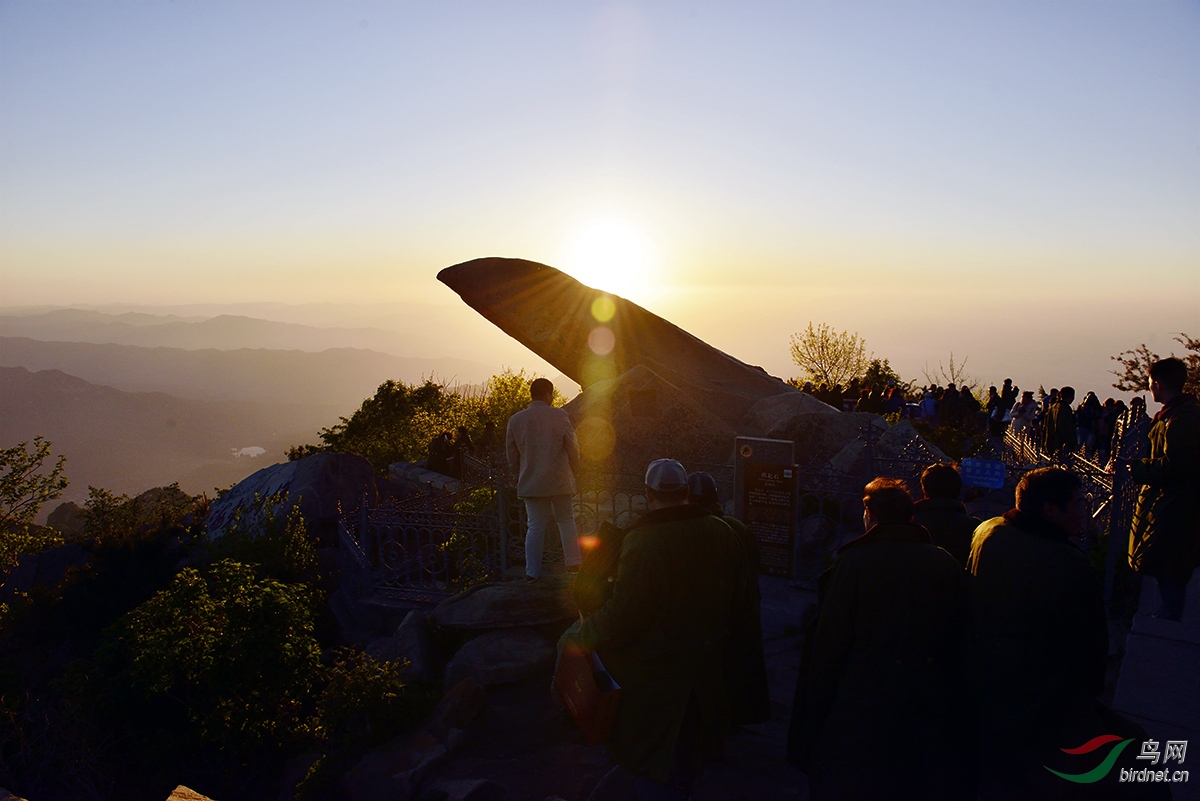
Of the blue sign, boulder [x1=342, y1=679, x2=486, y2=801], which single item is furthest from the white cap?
the blue sign

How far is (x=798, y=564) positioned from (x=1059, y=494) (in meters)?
5.00

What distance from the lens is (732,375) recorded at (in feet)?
62.6

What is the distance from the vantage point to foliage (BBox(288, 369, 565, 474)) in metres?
22.0

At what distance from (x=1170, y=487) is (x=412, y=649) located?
6153 mm

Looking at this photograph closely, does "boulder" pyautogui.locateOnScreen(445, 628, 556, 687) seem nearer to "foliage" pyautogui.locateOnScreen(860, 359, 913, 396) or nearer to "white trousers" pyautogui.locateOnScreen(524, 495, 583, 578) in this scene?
"white trousers" pyautogui.locateOnScreen(524, 495, 583, 578)

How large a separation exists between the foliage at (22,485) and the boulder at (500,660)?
52.7 ft

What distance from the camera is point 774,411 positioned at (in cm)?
1533

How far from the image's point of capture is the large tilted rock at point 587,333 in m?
18.7

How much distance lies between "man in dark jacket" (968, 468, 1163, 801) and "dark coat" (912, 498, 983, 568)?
0.89 m

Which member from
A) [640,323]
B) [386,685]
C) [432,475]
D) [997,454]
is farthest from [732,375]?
[386,685]

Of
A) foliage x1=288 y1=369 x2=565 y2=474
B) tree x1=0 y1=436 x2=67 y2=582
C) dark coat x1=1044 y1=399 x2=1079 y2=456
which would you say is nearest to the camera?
dark coat x1=1044 y1=399 x2=1079 y2=456

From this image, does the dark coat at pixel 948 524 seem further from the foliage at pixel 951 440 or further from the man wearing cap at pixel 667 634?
the foliage at pixel 951 440

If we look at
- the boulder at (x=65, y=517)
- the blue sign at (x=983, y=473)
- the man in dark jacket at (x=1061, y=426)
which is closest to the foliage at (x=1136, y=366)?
the man in dark jacket at (x=1061, y=426)

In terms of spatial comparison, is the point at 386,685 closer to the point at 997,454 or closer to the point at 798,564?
the point at 798,564
